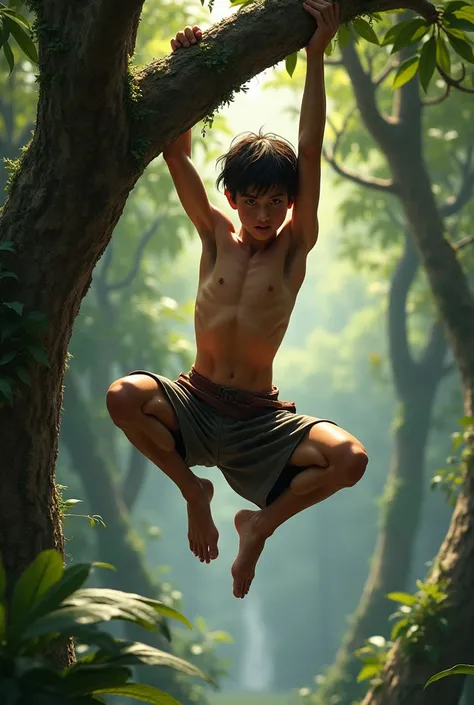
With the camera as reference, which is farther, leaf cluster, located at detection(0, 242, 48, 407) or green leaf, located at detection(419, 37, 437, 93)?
green leaf, located at detection(419, 37, 437, 93)

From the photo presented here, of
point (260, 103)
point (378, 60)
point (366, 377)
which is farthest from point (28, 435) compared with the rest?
point (260, 103)

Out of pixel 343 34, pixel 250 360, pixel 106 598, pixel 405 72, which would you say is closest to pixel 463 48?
pixel 405 72

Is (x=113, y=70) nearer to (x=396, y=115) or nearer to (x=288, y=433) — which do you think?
(x=288, y=433)

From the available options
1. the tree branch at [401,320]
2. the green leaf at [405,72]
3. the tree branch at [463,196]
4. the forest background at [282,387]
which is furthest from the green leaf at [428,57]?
the tree branch at [401,320]

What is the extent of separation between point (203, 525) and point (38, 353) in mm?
881

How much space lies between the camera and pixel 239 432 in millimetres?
3254

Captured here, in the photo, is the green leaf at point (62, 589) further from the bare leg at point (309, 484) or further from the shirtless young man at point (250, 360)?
the bare leg at point (309, 484)

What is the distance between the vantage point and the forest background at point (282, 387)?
1061 cm

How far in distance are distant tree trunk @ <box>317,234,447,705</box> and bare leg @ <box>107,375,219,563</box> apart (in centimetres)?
721

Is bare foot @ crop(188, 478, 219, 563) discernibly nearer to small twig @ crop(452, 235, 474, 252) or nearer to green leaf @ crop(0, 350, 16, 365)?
green leaf @ crop(0, 350, 16, 365)

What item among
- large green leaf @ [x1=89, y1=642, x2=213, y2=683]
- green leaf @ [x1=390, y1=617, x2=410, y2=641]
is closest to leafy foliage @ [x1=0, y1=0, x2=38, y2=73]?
large green leaf @ [x1=89, y1=642, x2=213, y2=683]

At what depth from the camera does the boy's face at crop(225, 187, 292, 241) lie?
10.6 feet

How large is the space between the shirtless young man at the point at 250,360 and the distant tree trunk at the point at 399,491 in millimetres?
7275

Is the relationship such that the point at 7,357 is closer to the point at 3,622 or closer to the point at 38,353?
the point at 38,353
